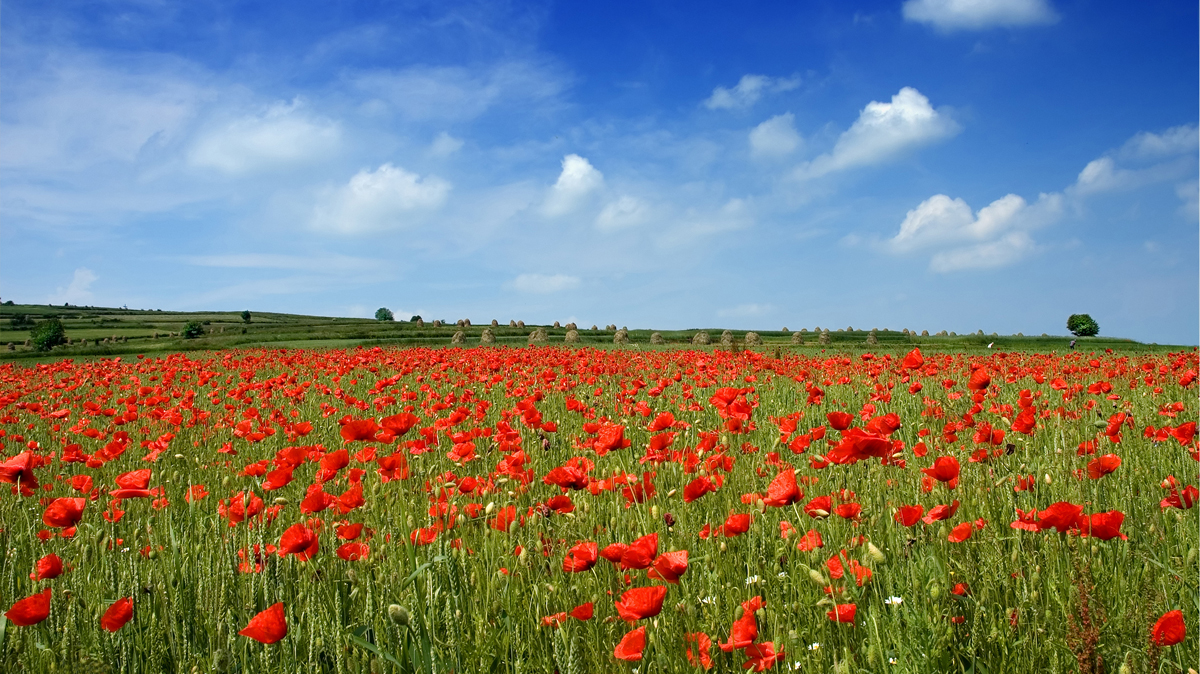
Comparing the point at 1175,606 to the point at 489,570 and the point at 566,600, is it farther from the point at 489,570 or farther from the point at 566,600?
the point at 489,570

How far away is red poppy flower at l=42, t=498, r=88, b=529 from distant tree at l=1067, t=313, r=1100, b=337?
72.0 meters

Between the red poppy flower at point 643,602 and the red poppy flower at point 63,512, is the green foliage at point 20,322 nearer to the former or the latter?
the red poppy flower at point 63,512

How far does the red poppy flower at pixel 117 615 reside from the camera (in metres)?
1.91

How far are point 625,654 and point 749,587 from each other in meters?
0.94

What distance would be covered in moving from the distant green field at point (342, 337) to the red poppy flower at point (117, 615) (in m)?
18.5

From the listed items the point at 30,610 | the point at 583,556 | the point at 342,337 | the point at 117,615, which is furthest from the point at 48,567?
the point at 342,337

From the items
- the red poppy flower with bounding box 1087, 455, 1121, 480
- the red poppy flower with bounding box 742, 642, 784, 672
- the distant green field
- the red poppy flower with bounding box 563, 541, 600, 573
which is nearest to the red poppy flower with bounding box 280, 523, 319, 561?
the red poppy flower with bounding box 563, 541, 600, 573

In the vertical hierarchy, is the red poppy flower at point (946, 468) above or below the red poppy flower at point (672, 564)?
above

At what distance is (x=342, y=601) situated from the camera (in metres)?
2.11

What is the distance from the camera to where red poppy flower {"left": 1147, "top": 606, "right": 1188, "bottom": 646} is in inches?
67.2

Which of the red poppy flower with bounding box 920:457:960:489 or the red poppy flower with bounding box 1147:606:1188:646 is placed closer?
the red poppy flower with bounding box 1147:606:1188:646

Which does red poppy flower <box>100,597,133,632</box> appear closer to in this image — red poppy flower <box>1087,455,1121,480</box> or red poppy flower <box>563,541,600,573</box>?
red poppy flower <box>563,541,600,573</box>

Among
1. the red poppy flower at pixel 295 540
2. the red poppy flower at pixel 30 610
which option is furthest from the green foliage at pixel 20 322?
the red poppy flower at pixel 295 540

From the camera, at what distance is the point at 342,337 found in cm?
4425
